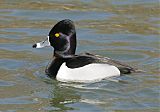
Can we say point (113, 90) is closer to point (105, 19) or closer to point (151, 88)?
point (151, 88)

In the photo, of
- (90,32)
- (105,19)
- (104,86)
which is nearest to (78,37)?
(90,32)

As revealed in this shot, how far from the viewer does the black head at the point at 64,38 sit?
11.0 m

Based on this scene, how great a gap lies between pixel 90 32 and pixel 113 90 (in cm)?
351

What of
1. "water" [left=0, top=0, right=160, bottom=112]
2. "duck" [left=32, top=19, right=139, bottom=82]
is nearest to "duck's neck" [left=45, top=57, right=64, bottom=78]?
"duck" [left=32, top=19, right=139, bottom=82]

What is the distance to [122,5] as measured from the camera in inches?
607

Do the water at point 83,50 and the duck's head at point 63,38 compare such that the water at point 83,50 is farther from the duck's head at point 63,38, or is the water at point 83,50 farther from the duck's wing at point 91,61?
the duck's head at point 63,38

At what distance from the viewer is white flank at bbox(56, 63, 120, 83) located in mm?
10664

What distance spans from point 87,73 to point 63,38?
2.66 feet

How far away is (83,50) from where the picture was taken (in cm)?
1263

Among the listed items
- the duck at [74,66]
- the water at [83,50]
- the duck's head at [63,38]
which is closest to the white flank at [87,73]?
the duck at [74,66]

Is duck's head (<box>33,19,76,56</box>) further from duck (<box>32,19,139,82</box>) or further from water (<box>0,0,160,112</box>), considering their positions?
water (<box>0,0,160,112</box>)

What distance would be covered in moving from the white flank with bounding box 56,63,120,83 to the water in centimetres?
13

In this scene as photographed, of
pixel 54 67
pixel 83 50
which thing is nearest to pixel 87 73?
pixel 54 67

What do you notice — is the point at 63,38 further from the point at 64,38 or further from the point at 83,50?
the point at 83,50
